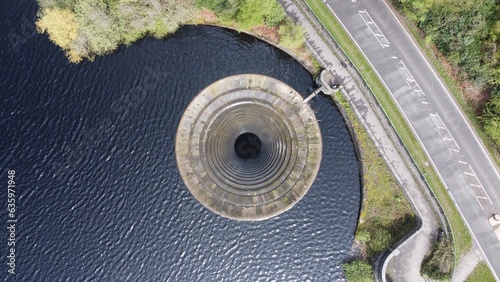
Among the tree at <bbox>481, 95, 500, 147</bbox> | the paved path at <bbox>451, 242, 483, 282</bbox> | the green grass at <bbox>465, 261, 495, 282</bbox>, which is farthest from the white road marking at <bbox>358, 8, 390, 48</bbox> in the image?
the green grass at <bbox>465, 261, 495, 282</bbox>

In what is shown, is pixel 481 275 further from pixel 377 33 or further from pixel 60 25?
pixel 60 25

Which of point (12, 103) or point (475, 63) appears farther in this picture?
point (12, 103)

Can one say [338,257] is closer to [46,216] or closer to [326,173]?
[326,173]

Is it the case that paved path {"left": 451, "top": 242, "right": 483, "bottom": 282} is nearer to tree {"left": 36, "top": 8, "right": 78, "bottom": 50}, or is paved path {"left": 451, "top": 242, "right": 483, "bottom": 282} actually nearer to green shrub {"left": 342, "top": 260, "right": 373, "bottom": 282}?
green shrub {"left": 342, "top": 260, "right": 373, "bottom": 282}

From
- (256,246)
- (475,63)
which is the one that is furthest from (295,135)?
(475,63)

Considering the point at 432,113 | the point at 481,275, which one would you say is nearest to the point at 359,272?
the point at 481,275

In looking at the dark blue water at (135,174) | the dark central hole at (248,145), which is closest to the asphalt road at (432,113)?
the dark blue water at (135,174)
